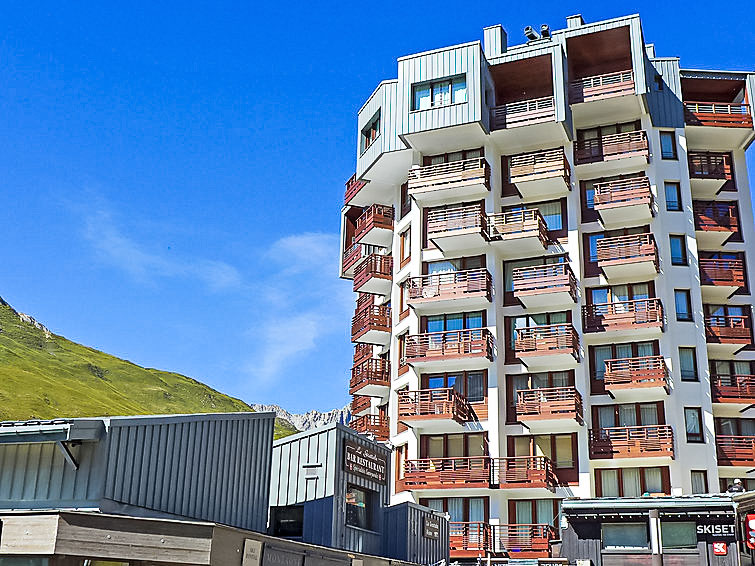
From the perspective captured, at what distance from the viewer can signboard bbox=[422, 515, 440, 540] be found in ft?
110

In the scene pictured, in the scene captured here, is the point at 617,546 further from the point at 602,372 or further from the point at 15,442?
the point at 15,442

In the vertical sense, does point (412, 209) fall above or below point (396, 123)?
below

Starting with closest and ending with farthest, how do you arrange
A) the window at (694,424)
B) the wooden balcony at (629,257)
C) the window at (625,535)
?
the window at (625,535)
the window at (694,424)
the wooden balcony at (629,257)

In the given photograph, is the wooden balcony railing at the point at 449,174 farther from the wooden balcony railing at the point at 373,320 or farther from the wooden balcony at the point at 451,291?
the wooden balcony railing at the point at 373,320

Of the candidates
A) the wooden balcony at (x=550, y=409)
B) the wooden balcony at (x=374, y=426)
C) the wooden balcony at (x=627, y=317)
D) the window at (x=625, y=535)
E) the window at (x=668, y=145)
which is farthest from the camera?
the wooden balcony at (x=374, y=426)

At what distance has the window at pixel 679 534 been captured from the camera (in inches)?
1423

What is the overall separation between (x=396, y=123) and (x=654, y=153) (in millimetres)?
16382

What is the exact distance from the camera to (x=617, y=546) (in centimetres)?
3722

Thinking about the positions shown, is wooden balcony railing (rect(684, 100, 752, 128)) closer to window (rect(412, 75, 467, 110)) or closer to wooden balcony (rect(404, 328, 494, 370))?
window (rect(412, 75, 467, 110))

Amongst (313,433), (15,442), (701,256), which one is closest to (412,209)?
Result: (701,256)

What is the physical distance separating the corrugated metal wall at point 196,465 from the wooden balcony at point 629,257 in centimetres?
3191

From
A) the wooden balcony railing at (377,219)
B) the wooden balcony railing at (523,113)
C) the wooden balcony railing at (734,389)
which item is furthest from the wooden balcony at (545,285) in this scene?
the wooden balcony railing at (377,219)

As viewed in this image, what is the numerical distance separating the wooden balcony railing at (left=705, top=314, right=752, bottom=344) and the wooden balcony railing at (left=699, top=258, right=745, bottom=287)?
220 cm

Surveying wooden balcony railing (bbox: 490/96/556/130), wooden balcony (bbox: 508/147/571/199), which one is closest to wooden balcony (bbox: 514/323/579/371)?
wooden balcony (bbox: 508/147/571/199)
